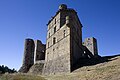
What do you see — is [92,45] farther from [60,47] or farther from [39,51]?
[60,47]

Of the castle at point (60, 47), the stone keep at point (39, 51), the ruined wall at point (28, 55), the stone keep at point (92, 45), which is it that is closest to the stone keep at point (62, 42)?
the castle at point (60, 47)

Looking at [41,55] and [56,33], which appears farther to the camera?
[41,55]

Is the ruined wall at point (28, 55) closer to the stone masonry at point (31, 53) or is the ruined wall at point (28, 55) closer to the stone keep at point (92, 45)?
the stone masonry at point (31, 53)

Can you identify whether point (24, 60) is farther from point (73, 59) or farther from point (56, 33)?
point (73, 59)

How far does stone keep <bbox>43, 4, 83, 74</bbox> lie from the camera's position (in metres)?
33.5

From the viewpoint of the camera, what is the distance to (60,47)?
36531 mm

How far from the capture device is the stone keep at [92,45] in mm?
50000

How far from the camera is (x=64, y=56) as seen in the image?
3419cm

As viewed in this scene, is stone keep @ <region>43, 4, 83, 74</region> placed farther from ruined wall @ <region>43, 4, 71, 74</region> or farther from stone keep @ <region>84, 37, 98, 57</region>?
stone keep @ <region>84, 37, 98, 57</region>

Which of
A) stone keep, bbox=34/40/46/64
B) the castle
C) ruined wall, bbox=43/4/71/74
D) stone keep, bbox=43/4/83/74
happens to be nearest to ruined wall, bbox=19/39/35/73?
the castle

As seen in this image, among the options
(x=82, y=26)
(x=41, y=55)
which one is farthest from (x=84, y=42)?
(x=41, y=55)

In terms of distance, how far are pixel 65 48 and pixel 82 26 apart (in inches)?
570

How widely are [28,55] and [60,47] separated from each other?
1666cm

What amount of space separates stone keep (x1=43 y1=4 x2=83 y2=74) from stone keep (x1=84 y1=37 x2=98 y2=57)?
794cm
